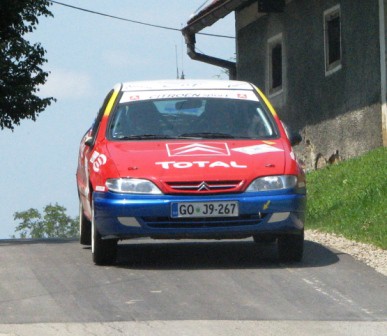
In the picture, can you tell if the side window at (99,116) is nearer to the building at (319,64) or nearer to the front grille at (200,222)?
the front grille at (200,222)

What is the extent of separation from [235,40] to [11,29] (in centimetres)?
620

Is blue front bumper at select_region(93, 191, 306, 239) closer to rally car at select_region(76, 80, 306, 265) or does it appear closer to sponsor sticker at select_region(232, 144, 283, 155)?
rally car at select_region(76, 80, 306, 265)

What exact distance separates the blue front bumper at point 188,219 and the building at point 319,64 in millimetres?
9358

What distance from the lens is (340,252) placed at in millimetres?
12172

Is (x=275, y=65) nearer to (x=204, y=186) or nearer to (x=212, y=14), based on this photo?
(x=212, y=14)

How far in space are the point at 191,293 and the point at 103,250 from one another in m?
1.76

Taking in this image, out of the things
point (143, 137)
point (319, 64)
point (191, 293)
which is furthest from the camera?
point (319, 64)

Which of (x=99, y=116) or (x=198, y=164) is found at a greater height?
(x=99, y=116)

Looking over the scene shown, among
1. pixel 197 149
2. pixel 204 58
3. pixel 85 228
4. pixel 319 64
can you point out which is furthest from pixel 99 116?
pixel 204 58

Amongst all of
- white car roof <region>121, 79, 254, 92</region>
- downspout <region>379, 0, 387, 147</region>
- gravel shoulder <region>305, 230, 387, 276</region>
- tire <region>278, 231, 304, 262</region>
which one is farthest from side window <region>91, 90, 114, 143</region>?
downspout <region>379, 0, 387, 147</region>

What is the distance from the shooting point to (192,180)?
10.7 metres

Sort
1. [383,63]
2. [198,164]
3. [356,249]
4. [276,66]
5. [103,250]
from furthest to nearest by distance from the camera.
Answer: [276,66] → [383,63] → [356,249] → [103,250] → [198,164]

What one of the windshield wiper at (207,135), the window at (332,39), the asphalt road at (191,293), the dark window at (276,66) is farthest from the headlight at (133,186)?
the dark window at (276,66)

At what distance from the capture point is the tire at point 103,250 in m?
11.2
